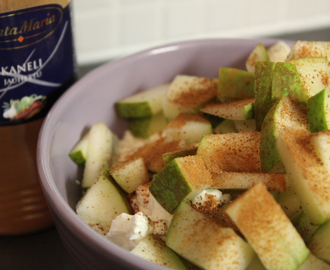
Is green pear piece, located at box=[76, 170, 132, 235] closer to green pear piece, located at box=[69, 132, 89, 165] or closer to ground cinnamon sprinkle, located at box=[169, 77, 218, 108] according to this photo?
green pear piece, located at box=[69, 132, 89, 165]

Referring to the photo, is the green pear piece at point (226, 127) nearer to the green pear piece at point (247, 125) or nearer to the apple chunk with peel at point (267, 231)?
the green pear piece at point (247, 125)

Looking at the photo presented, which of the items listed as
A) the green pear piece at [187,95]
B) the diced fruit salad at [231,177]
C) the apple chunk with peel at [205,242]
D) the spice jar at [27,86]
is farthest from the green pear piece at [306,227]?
the spice jar at [27,86]

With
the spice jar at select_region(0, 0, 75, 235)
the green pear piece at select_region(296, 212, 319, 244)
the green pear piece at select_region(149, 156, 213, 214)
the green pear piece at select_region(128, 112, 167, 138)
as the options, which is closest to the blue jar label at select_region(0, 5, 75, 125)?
the spice jar at select_region(0, 0, 75, 235)

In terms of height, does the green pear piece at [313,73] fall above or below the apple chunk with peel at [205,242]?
above

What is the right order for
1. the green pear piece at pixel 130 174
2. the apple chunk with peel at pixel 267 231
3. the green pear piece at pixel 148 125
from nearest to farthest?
the apple chunk with peel at pixel 267 231, the green pear piece at pixel 130 174, the green pear piece at pixel 148 125

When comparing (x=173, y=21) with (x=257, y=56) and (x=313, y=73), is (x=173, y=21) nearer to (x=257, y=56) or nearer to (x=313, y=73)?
(x=257, y=56)

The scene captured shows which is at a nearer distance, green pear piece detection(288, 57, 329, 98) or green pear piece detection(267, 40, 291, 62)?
Result: green pear piece detection(288, 57, 329, 98)

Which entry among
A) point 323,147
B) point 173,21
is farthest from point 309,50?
point 173,21
